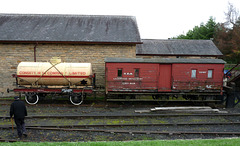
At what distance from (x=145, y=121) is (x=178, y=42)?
18896 millimetres

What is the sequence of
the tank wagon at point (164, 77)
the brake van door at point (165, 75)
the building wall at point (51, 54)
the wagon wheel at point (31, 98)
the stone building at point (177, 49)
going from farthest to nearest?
the stone building at point (177, 49) < the building wall at point (51, 54) < the wagon wheel at point (31, 98) < the brake van door at point (165, 75) < the tank wagon at point (164, 77)

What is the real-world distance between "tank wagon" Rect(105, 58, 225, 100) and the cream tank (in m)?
1.92

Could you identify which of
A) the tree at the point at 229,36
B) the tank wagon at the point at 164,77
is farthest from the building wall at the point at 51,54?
the tree at the point at 229,36

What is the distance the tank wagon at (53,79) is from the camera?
11.5 metres

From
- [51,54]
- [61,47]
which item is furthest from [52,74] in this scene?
[61,47]

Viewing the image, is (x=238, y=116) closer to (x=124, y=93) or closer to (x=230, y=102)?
(x=230, y=102)

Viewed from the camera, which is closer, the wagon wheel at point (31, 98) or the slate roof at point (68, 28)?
the wagon wheel at point (31, 98)

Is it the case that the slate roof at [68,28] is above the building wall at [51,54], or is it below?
above

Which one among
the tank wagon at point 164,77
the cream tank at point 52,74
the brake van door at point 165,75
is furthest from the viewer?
the brake van door at point 165,75

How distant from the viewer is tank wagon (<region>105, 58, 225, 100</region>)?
11.6 m

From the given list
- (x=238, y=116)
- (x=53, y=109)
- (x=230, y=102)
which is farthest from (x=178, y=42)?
(x=53, y=109)

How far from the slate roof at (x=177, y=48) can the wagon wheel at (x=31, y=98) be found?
13124 millimetres

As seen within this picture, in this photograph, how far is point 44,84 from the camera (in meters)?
11.9

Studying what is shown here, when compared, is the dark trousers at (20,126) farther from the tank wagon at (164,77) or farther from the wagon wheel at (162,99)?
the wagon wheel at (162,99)
